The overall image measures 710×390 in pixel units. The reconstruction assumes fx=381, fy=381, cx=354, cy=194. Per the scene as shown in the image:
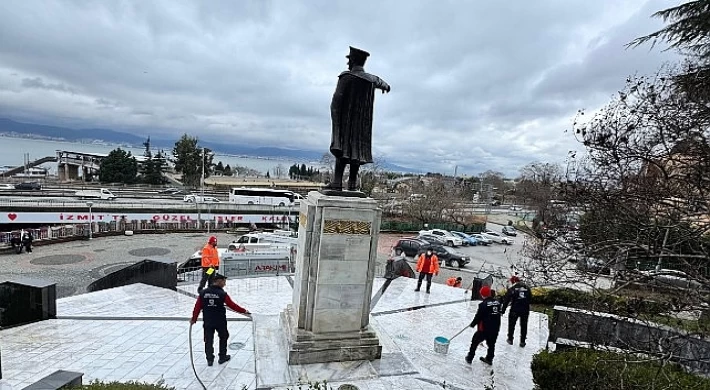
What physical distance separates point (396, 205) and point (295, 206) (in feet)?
38.6

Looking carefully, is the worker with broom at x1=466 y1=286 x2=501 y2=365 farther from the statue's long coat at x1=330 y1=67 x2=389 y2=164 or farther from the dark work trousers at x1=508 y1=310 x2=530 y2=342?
the statue's long coat at x1=330 y1=67 x2=389 y2=164

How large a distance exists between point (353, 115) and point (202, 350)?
17.2ft

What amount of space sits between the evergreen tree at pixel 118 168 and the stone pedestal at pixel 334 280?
187ft

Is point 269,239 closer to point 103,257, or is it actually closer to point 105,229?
point 103,257

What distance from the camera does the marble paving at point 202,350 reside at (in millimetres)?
6168

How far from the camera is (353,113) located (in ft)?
22.7

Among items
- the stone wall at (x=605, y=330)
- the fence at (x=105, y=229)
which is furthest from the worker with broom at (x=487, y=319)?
the fence at (x=105, y=229)

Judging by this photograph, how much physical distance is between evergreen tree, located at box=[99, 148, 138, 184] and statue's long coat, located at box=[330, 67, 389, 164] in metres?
56.8

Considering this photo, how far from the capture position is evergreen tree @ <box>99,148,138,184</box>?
53562 millimetres

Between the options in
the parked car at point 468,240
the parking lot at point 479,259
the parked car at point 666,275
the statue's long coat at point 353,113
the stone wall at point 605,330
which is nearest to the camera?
the parked car at point 666,275

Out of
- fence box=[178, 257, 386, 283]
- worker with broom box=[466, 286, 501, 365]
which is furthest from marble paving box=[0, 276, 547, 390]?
fence box=[178, 257, 386, 283]

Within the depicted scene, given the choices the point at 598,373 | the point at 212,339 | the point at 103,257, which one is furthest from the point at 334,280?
the point at 103,257

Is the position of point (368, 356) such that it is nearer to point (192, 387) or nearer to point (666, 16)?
point (192, 387)

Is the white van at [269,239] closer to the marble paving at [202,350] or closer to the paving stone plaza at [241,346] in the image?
the paving stone plaza at [241,346]
